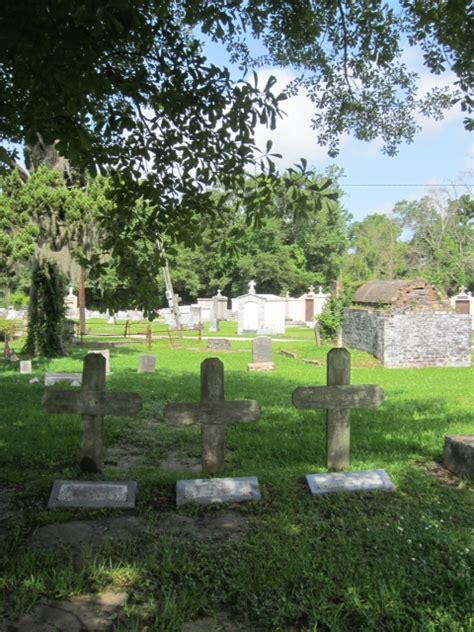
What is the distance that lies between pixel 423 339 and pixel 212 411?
617 inches

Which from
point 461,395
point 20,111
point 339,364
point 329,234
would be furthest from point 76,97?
point 329,234

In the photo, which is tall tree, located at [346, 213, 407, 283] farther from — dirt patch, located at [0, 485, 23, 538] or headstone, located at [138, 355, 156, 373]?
dirt patch, located at [0, 485, 23, 538]

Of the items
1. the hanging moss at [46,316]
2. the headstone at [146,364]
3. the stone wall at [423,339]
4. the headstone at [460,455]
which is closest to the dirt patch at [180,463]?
the headstone at [460,455]

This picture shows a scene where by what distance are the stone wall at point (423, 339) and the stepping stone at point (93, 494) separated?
15474 mm

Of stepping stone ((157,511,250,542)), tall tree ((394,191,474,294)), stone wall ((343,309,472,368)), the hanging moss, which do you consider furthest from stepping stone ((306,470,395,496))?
tall tree ((394,191,474,294))

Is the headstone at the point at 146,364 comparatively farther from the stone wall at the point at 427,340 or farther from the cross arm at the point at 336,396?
the cross arm at the point at 336,396

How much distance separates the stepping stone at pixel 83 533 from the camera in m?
3.70

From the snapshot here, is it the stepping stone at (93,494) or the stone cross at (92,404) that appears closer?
the stepping stone at (93,494)

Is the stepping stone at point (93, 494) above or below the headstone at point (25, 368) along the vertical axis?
above

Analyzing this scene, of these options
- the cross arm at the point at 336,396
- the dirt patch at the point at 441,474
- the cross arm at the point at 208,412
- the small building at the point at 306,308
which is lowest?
the dirt patch at the point at 441,474

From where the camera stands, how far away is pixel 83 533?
3900mm

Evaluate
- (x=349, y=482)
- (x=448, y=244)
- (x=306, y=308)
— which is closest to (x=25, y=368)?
(x=349, y=482)

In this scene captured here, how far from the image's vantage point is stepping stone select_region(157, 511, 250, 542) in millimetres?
3873

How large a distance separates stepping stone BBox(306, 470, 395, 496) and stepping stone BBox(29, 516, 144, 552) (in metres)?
1.47
